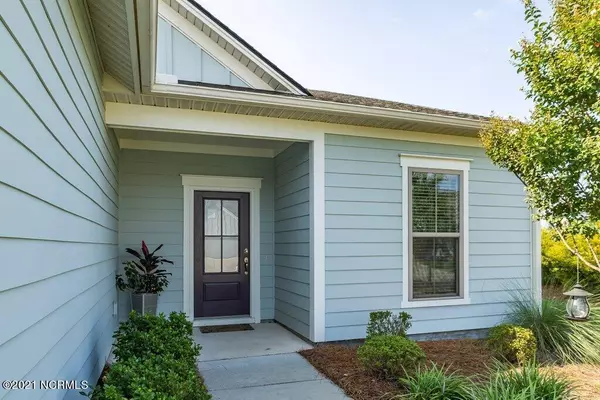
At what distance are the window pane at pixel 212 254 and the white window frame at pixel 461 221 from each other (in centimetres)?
280

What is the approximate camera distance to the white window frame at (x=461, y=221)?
566cm

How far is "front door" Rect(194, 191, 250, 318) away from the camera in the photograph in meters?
6.50

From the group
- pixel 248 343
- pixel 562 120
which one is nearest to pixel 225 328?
pixel 248 343

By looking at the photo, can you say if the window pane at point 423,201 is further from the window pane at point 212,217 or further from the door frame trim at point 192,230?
the window pane at point 212,217

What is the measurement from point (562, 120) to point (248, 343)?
13.9 feet

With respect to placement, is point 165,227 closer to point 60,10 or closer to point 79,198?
point 79,198

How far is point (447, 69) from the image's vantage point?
1098cm

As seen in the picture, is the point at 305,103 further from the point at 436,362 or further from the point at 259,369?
the point at 436,362

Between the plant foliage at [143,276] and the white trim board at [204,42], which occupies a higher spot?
the white trim board at [204,42]

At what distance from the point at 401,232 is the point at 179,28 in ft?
12.7

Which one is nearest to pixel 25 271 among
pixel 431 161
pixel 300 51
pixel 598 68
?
pixel 598 68

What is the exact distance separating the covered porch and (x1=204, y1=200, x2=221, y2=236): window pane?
0.6 inches

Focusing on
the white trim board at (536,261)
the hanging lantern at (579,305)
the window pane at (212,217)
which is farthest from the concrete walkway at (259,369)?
the white trim board at (536,261)

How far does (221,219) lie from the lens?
6.70 metres
